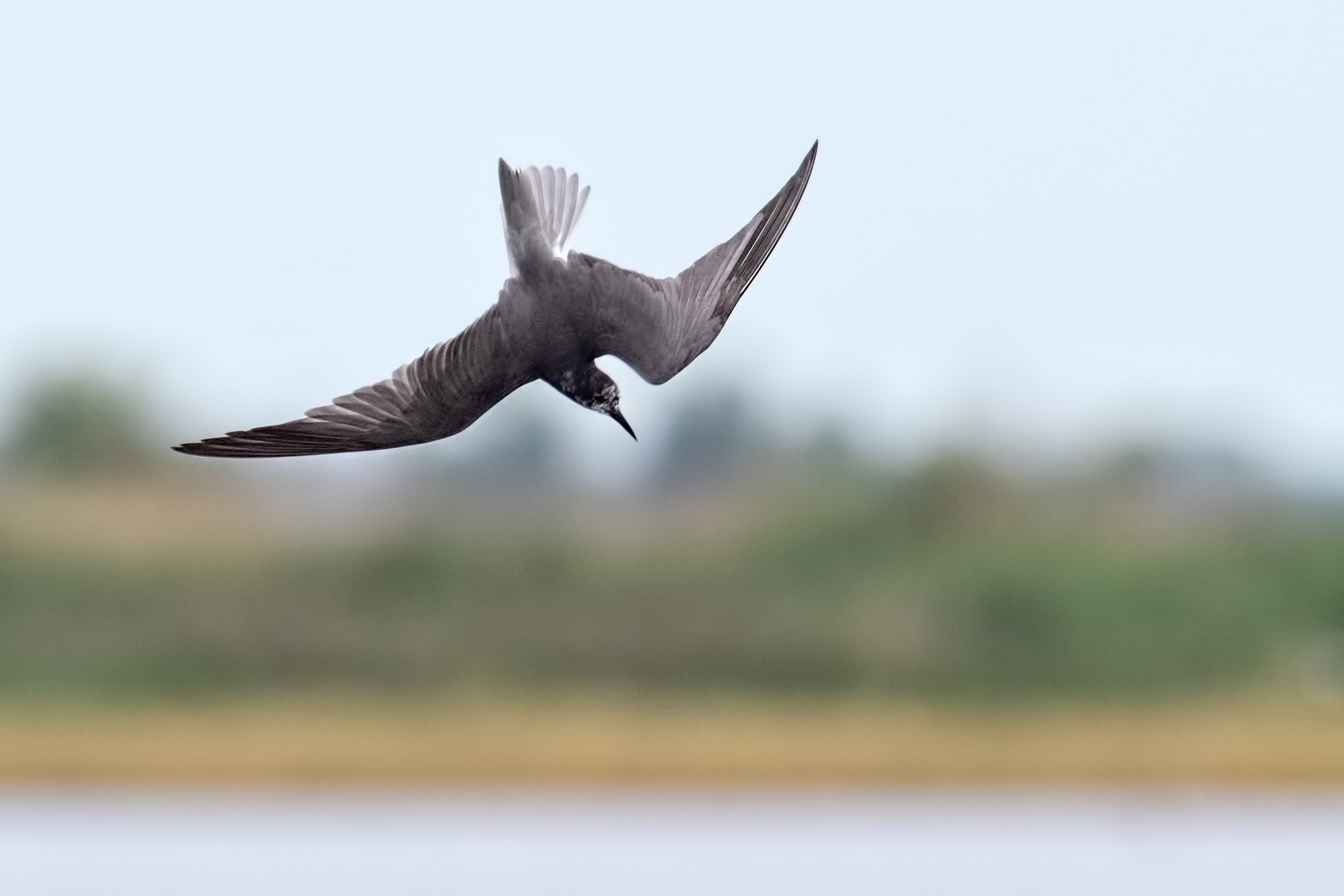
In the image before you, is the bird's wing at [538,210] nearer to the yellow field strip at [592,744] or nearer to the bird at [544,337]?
the bird at [544,337]

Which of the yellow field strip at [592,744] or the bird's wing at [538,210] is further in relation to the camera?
the yellow field strip at [592,744]

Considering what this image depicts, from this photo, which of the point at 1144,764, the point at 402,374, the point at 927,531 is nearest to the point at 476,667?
the point at 927,531

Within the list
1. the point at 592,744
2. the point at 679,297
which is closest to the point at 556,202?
the point at 679,297

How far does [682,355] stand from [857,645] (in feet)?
68.8

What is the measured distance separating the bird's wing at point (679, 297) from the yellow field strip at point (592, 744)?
773 inches

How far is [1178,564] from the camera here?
2627 cm

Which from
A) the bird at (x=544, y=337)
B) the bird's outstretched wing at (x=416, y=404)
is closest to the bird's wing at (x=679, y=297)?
the bird at (x=544, y=337)

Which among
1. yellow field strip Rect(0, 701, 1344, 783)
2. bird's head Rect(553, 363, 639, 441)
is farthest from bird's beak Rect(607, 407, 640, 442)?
yellow field strip Rect(0, 701, 1344, 783)

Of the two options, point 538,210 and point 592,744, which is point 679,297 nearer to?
point 538,210

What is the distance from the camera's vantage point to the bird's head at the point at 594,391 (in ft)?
15.1

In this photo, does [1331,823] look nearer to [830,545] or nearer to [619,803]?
[830,545]

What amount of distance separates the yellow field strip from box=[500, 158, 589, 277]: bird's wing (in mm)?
19665

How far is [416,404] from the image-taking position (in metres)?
4.73

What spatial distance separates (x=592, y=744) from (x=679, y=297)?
68.3 ft
